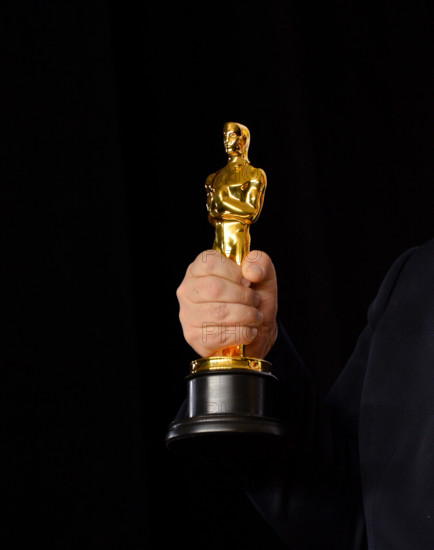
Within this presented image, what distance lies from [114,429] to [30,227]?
38cm

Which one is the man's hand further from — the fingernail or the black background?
the black background

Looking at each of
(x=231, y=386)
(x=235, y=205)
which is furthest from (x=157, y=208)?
(x=231, y=386)

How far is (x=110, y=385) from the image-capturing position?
1.38 metres

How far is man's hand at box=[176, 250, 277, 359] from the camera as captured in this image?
2.58 feet

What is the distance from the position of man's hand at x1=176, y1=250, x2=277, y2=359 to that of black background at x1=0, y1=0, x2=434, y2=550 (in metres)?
0.59

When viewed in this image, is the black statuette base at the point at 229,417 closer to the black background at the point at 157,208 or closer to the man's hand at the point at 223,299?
the man's hand at the point at 223,299

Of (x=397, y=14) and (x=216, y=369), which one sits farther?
(x=397, y=14)

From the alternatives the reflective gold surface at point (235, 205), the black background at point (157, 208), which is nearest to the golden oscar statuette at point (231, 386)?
the reflective gold surface at point (235, 205)

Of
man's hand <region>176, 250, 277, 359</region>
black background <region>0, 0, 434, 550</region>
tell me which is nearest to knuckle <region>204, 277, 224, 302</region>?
man's hand <region>176, 250, 277, 359</region>

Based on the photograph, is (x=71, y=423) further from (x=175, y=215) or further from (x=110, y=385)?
(x=175, y=215)

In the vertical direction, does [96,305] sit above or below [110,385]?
above

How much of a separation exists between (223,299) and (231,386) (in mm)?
88

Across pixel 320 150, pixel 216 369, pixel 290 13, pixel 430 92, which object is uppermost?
pixel 290 13

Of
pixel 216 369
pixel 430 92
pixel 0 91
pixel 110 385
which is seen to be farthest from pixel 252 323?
pixel 430 92
